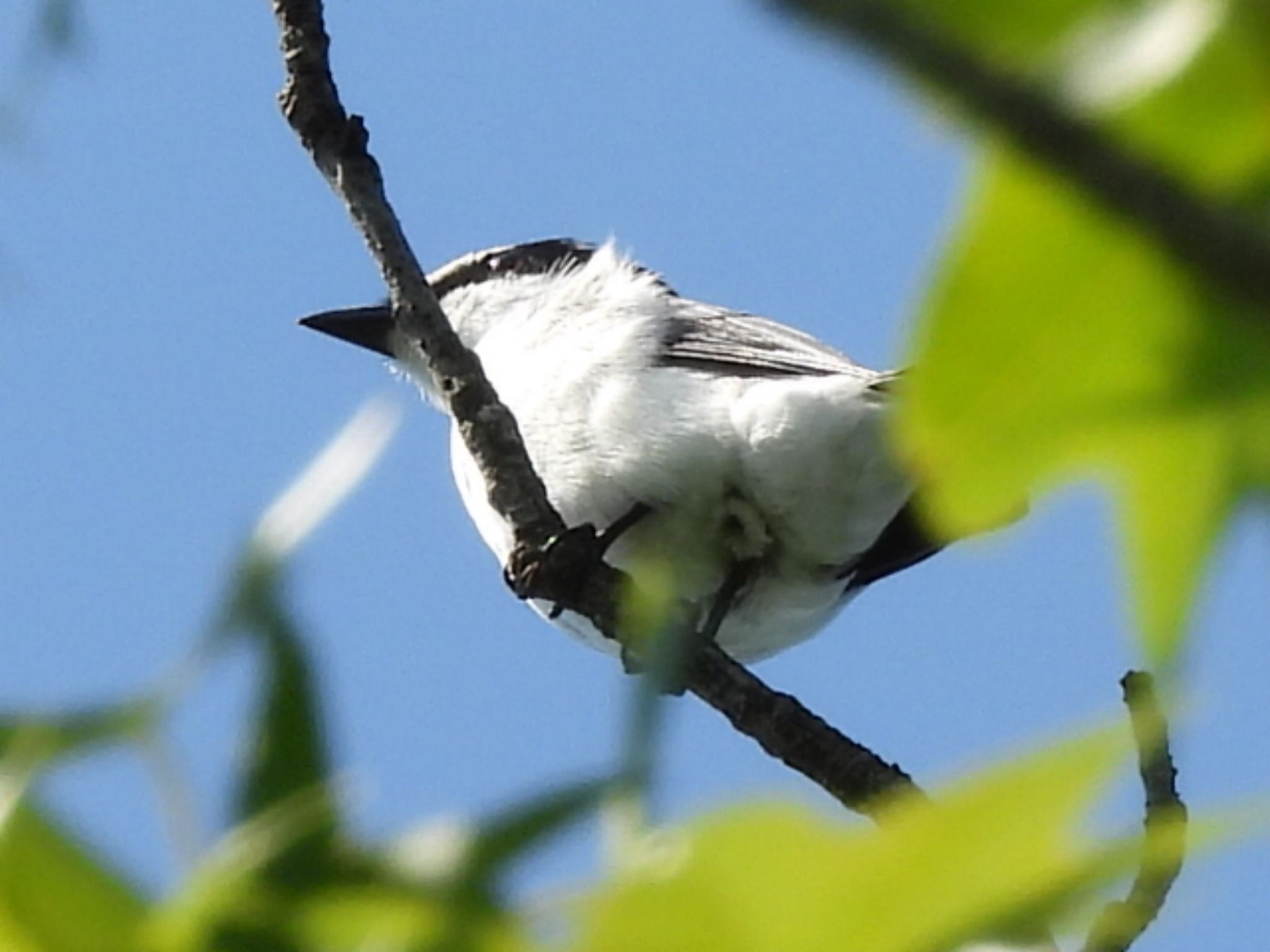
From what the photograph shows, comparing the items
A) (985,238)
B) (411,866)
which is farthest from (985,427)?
(411,866)

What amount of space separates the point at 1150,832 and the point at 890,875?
80 millimetres

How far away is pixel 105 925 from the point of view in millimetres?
372

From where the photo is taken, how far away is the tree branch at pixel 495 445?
2.49 meters

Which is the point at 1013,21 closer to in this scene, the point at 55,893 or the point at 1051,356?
the point at 1051,356

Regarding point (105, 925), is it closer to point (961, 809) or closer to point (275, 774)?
point (275, 774)

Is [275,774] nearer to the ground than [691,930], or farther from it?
farther from it

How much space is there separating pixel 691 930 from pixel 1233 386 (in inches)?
5.1

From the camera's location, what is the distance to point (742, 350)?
4.41 meters

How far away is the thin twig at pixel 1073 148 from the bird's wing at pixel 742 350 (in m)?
3.83

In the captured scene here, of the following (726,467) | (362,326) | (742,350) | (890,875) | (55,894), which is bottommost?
(890,875)

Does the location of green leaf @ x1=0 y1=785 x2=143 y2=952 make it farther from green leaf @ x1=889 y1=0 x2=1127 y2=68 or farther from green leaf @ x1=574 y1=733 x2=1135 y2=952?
green leaf @ x1=889 y1=0 x2=1127 y2=68

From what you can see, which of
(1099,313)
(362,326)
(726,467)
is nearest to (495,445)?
(726,467)

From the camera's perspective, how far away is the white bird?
158 inches

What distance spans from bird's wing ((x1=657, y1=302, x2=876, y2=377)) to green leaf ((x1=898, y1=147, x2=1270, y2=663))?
3.79 metres
